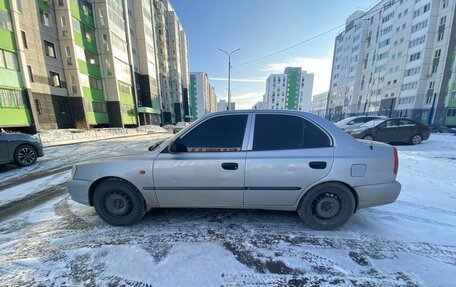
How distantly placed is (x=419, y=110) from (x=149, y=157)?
165ft

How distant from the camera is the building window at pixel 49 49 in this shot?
761 inches

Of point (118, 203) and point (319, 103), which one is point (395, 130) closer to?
point (118, 203)

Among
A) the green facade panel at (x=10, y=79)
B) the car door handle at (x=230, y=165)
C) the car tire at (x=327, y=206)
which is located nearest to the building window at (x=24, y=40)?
the green facade panel at (x=10, y=79)

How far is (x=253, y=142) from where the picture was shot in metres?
2.69

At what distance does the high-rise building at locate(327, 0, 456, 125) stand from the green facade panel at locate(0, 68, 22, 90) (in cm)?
3476

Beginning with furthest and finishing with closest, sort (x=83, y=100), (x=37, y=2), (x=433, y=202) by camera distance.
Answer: (x=83, y=100), (x=37, y=2), (x=433, y=202)

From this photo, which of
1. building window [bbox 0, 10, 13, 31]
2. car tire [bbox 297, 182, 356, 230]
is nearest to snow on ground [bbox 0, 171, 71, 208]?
car tire [bbox 297, 182, 356, 230]

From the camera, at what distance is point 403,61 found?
39.6 meters

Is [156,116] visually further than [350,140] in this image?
Yes

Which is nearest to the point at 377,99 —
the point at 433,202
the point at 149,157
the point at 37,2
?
the point at 433,202

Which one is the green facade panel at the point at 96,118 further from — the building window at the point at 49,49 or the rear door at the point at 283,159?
the rear door at the point at 283,159

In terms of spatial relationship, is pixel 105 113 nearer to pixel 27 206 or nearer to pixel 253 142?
pixel 27 206

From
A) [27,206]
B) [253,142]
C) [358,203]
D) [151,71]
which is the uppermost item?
[151,71]

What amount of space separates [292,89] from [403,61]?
6597 cm
